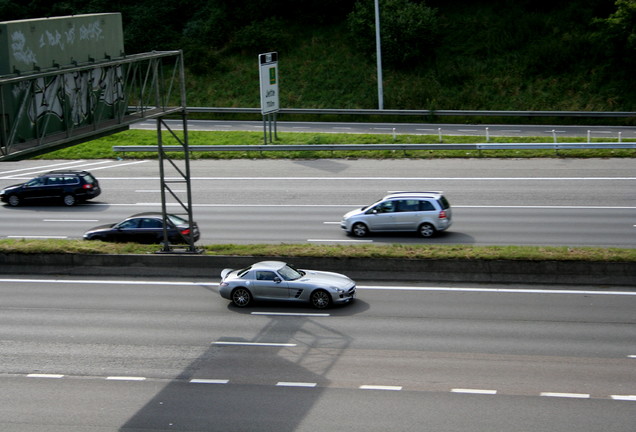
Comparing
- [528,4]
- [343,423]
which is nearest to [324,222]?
[343,423]

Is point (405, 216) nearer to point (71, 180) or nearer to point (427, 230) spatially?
point (427, 230)

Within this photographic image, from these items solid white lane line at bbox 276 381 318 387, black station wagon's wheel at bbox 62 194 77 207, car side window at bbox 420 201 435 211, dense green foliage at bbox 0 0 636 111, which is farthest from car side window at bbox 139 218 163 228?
dense green foliage at bbox 0 0 636 111

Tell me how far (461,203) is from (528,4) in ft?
91.3

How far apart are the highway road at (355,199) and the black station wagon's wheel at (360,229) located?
0.37m

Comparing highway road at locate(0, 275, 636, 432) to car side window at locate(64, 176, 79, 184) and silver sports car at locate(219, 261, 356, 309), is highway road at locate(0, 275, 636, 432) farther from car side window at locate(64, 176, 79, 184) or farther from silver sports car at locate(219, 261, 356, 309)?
car side window at locate(64, 176, 79, 184)

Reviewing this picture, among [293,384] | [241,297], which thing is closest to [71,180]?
[241,297]

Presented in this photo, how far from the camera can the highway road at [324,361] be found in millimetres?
15273

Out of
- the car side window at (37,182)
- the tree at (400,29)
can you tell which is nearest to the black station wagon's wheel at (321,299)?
the car side window at (37,182)

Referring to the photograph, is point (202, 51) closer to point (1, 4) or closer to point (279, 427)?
point (1, 4)

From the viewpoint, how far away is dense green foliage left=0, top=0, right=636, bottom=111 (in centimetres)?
5056

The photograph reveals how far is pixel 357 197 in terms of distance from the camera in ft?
116

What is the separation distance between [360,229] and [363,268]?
516 centimetres

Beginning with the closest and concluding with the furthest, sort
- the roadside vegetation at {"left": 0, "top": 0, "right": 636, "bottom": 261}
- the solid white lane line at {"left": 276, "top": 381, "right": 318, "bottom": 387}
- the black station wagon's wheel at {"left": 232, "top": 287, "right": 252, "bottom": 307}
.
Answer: the solid white lane line at {"left": 276, "top": 381, "right": 318, "bottom": 387} < the black station wagon's wheel at {"left": 232, "top": 287, "right": 252, "bottom": 307} < the roadside vegetation at {"left": 0, "top": 0, "right": 636, "bottom": 261}

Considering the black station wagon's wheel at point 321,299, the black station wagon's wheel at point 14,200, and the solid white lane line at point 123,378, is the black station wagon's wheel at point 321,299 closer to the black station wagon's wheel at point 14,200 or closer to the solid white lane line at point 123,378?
the solid white lane line at point 123,378
